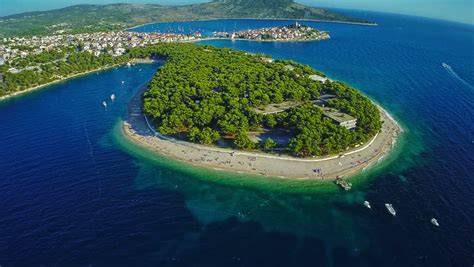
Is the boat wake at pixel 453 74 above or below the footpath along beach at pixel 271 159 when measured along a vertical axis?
above

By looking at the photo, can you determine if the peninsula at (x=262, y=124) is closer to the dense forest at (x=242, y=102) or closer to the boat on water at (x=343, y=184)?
the dense forest at (x=242, y=102)

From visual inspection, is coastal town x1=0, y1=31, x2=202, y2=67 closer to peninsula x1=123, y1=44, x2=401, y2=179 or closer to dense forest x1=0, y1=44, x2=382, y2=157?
dense forest x1=0, y1=44, x2=382, y2=157

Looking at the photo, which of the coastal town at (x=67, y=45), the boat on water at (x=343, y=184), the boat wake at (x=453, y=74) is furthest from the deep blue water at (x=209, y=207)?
the coastal town at (x=67, y=45)

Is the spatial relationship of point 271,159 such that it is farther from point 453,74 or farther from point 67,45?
point 67,45

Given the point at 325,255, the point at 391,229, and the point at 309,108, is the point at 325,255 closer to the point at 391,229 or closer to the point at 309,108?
the point at 391,229

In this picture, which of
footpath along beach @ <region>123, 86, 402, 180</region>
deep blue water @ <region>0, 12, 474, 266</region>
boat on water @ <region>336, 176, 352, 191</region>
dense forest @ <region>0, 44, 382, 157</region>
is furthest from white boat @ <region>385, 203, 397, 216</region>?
dense forest @ <region>0, 44, 382, 157</region>
